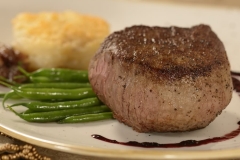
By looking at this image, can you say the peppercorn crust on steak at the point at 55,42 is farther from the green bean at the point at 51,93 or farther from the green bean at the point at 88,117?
the green bean at the point at 88,117

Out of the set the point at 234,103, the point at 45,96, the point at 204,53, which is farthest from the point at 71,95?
the point at 234,103

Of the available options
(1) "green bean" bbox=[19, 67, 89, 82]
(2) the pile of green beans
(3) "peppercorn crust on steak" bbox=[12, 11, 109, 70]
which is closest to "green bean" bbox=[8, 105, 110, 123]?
(2) the pile of green beans

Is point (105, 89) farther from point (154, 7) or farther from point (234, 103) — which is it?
point (154, 7)

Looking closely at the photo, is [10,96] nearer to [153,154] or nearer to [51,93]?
[51,93]

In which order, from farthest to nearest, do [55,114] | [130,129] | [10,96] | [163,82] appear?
[10,96] → [55,114] → [130,129] → [163,82]

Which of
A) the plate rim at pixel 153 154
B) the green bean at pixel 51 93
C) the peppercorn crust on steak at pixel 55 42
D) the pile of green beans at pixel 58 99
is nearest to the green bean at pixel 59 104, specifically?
the pile of green beans at pixel 58 99

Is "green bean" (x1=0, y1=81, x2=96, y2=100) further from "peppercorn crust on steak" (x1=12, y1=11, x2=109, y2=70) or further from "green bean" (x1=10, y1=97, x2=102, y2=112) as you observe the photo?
"peppercorn crust on steak" (x1=12, y1=11, x2=109, y2=70)

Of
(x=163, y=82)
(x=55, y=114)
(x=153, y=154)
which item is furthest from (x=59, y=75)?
(x=153, y=154)
